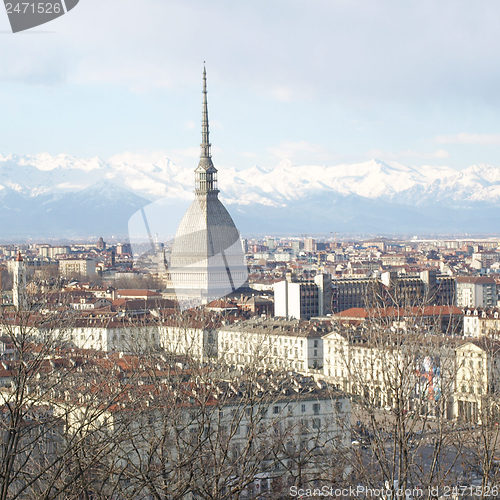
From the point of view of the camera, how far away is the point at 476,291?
80.1 metres

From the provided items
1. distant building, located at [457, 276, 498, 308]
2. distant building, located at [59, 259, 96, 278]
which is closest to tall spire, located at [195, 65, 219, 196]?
distant building, located at [457, 276, 498, 308]

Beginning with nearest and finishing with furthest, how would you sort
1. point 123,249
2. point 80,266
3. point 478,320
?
point 478,320
point 80,266
point 123,249

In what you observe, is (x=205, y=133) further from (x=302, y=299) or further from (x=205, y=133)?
(x=302, y=299)

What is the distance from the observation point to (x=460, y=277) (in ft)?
270

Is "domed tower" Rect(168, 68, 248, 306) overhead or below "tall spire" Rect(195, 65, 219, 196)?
below

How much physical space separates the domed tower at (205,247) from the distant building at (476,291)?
16.2 meters

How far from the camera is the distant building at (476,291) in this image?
79.6 m

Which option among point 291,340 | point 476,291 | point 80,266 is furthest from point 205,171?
point 291,340

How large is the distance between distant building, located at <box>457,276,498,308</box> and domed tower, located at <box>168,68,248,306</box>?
1622cm

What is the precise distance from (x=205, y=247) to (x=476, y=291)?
20.1 metres

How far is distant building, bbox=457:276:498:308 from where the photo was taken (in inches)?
3135

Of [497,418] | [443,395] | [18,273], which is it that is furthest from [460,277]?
[443,395]

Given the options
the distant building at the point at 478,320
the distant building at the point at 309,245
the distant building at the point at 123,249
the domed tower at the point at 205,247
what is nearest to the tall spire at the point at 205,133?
the domed tower at the point at 205,247

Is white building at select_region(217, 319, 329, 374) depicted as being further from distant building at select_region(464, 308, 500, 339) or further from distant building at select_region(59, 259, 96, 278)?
distant building at select_region(59, 259, 96, 278)
